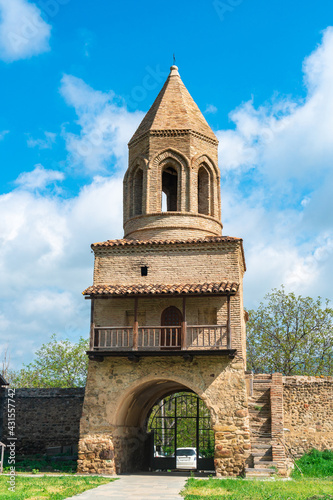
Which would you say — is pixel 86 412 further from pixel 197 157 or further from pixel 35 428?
pixel 197 157

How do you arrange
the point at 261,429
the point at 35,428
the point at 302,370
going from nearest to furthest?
the point at 261,429, the point at 35,428, the point at 302,370

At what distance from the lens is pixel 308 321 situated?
2992 centimetres

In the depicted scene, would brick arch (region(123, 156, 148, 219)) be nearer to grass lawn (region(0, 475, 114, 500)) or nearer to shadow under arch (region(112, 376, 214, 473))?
shadow under arch (region(112, 376, 214, 473))

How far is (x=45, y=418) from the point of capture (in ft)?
69.3

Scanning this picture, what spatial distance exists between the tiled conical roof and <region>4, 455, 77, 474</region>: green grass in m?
11.8

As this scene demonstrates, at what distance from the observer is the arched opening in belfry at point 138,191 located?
20.4 metres

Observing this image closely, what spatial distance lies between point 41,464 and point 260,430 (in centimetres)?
746

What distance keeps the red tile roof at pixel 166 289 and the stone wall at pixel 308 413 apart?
460 cm

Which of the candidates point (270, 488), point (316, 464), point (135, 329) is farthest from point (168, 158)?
point (270, 488)

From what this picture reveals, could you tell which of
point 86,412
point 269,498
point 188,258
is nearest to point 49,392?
point 86,412

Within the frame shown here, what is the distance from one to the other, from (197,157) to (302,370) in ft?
48.1

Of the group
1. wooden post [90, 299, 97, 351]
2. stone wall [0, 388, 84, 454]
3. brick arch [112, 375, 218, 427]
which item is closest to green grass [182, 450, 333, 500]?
brick arch [112, 375, 218, 427]

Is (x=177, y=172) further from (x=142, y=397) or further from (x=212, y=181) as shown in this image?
(x=142, y=397)

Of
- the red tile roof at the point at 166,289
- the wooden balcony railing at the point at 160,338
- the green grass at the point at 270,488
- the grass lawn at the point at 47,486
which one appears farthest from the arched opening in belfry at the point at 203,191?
the grass lawn at the point at 47,486
